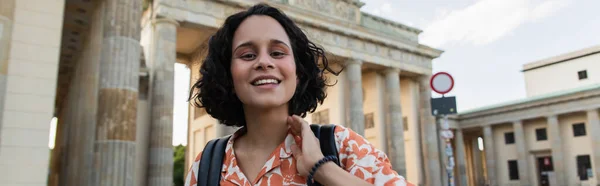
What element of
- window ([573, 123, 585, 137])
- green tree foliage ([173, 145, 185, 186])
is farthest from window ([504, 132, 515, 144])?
green tree foliage ([173, 145, 185, 186])

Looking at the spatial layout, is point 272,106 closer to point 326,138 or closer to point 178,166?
point 326,138

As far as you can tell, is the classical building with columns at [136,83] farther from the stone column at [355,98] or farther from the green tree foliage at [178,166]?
the green tree foliage at [178,166]

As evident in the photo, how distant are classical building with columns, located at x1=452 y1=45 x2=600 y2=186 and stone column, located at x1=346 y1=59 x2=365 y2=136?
436 inches

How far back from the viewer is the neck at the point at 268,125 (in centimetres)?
186

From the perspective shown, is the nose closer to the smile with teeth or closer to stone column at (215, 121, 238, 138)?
the smile with teeth

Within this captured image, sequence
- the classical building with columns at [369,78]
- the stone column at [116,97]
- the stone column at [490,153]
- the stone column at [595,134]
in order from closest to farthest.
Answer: the stone column at [116,97], the classical building with columns at [369,78], the stone column at [595,134], the stone column at [490,153]

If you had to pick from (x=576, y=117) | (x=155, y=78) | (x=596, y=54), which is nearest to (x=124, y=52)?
(x=155, y=78)

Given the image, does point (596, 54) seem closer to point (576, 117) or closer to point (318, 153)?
point (576, 117)

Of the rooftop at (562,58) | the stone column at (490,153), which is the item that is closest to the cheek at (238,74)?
the stone column at (490,153)

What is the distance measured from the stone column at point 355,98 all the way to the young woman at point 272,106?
28.7 metres

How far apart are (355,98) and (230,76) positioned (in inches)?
1172

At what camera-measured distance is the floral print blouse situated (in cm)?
156

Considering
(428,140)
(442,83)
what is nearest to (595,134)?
(428,140)

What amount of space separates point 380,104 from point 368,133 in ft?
8.59
